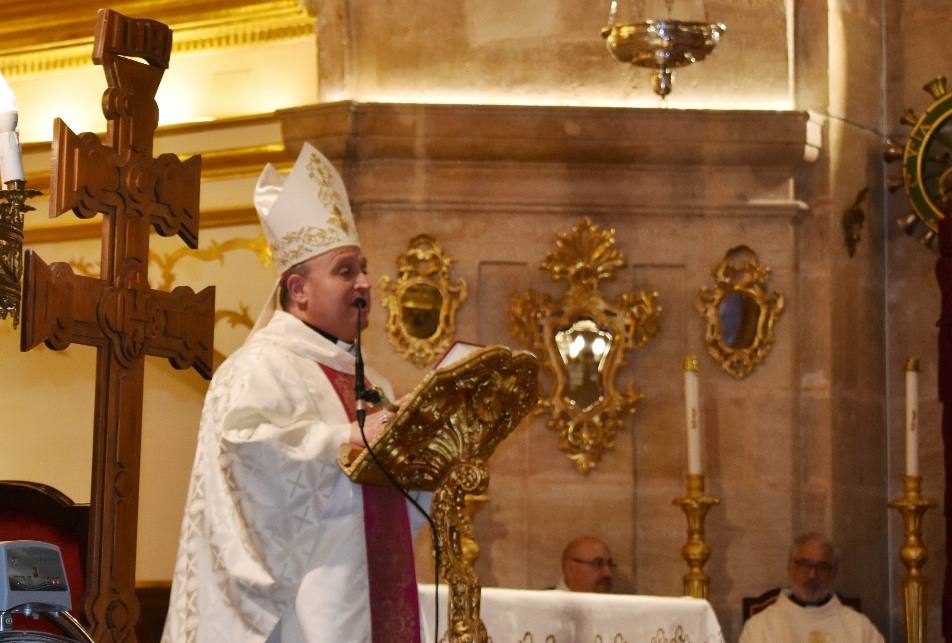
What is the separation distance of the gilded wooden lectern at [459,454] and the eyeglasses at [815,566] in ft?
10.2

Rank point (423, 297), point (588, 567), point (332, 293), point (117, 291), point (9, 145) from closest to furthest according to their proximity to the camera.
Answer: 1. point (9, 145)
2. point (117, 291)
3. point (332, 293)
4. point (588, 567)
5. point (423, 297)

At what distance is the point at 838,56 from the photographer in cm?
812

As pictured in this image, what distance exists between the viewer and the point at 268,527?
470 centimetres

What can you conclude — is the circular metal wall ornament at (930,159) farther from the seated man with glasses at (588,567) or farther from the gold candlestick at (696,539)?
the seated man with glasses at (588,567)

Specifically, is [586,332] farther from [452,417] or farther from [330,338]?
[452,417]

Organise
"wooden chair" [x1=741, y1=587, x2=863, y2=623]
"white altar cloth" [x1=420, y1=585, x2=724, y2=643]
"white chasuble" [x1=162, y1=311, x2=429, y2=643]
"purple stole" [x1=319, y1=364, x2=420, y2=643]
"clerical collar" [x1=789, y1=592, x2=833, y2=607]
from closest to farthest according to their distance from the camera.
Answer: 1. "white chasuble" [x1=162, y1=311, x2=429, y2=643]
2. "purple stole" [x1=319, y1=364, x2=420, y2=643]
3. "white altar cloth" [x1=420, y1=585, x2=724, y2=643]
4. "clerical collar" [x1=789, y1=592, x2=833, y2=607]
5. "wooden chair" [x1=741, y1=587, x2=863, y2=623]

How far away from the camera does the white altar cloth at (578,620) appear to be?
5516 millimetres

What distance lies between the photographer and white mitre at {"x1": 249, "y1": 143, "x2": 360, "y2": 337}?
5117 mm

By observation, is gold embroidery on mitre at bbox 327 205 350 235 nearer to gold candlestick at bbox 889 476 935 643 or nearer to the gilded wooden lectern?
the gilded wooden lectern

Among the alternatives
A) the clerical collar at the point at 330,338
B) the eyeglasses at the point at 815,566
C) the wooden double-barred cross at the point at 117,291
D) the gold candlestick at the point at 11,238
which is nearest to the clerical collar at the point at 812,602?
the eyeglasses at the point at 815,566

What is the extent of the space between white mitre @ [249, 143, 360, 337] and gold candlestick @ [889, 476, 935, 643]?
2925 mm

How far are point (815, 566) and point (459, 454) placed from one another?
127 inches

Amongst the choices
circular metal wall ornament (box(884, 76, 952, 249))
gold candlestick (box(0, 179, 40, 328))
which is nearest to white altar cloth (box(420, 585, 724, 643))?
gold candlestick (box(0, 179, 40, 328))

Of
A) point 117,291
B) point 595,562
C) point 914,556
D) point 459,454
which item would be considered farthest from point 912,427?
point 117,291
